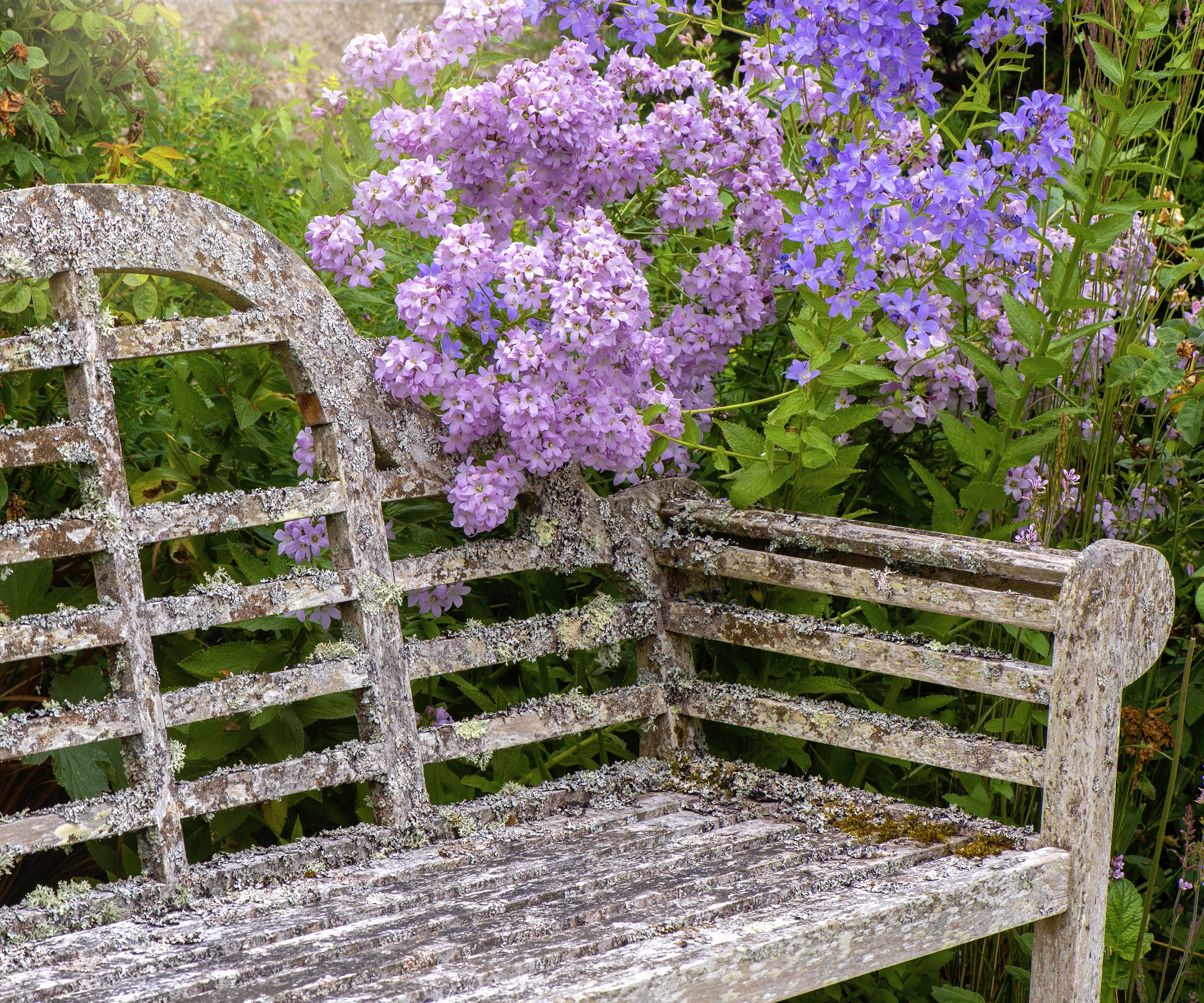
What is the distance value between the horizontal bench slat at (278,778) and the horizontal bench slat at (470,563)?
251 mm

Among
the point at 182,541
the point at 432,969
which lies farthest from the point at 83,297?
the point at 432,969

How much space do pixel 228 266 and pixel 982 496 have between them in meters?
1.20

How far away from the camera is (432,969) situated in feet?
4.93

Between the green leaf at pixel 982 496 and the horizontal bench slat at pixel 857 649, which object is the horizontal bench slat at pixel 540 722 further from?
the green leaf at pixel 982 496

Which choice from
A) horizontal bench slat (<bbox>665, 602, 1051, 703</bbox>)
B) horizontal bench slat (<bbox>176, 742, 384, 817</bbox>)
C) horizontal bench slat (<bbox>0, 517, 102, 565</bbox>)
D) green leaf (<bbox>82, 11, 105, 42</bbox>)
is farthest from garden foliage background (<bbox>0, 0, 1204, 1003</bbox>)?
horizontal bench slat (<bbox>0, 517, 102, 565</bbox>)

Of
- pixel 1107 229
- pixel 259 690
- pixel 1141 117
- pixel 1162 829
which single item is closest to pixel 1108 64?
pixel 1141 117

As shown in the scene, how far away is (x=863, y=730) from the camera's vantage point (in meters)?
2.02

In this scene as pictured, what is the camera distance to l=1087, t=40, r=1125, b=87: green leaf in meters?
1.87

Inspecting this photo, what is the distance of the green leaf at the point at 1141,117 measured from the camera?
188cm

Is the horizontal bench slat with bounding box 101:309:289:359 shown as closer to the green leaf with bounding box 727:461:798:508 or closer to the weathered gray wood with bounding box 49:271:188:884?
the weathered gray wood with bounding box 49:271:188:884

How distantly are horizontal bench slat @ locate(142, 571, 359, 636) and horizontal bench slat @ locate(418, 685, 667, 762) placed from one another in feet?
0.85

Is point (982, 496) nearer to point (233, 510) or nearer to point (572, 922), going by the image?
point (572, 922)

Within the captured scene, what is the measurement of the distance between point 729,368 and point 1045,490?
0.67m

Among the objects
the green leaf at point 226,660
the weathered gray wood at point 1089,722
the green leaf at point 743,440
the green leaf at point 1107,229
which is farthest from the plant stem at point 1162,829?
the green leaf at point 226,660
